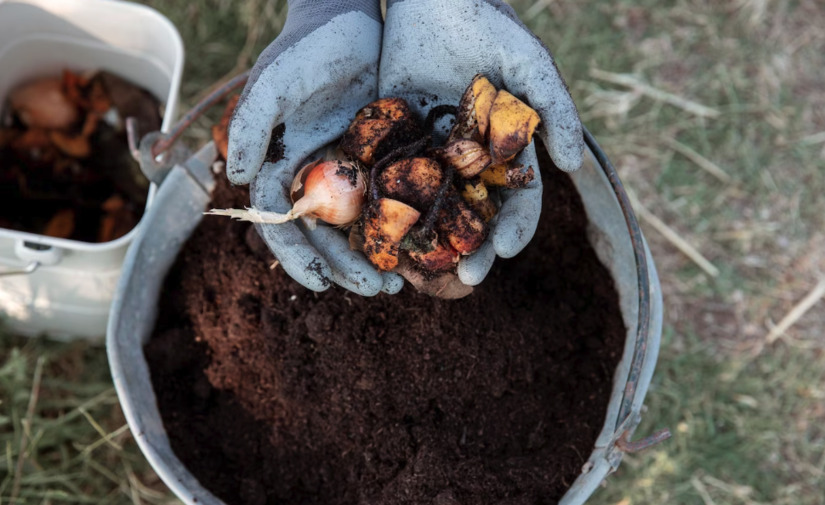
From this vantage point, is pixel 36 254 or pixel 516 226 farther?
pixel 36 254

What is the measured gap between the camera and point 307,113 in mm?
1399

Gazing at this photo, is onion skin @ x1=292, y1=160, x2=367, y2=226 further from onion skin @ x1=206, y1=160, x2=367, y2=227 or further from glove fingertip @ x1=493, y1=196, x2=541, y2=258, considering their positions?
glove fingertip @ x1=493, y1=196, x2=541, y2=258

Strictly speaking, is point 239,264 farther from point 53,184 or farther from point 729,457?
point 729,457

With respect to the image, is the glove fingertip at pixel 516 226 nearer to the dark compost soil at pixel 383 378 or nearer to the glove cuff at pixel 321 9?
the dark compost soil at pixel 383 378

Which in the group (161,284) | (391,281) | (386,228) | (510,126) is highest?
(510,126)

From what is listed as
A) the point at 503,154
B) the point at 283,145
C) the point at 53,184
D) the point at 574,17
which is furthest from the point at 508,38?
the point at 53,184

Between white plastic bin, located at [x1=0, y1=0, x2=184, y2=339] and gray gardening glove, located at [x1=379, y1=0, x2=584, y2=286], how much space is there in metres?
0.66

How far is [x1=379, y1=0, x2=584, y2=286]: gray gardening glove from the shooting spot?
1.24 meters

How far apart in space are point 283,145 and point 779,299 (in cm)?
177

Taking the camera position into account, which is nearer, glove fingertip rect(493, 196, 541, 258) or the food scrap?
glove fingertip rect(493, 196, 541, 258)

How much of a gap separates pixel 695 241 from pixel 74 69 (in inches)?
82.9

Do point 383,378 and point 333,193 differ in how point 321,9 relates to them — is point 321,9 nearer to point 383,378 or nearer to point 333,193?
point 333,193

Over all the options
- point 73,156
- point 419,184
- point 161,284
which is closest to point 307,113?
point 419,184

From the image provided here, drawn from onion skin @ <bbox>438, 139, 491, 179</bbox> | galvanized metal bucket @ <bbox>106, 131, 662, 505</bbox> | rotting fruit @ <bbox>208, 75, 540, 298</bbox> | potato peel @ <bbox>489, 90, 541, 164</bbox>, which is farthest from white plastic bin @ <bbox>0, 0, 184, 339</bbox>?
potato peel @ <bbox>489, 90, 541, 164</bbox>
